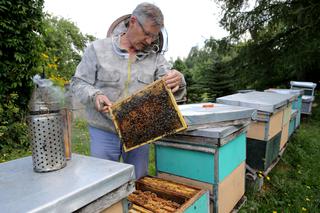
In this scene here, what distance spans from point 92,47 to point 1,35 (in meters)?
2.95

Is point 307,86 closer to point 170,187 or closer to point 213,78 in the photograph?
point 213,78

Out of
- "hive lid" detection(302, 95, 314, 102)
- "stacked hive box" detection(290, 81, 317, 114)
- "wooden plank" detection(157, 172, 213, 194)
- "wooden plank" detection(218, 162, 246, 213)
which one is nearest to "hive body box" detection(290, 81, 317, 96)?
"stacked hive box" detection(290, 81, 317, 114)

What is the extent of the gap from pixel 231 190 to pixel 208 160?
0.47 meters

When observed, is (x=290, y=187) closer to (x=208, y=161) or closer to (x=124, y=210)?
(x=208, y=161)

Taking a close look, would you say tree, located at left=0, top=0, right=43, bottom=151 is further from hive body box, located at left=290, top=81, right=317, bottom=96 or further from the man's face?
hive body box, located at left=290, top=81, right=317, bottom=96

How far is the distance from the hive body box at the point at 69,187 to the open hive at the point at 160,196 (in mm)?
487

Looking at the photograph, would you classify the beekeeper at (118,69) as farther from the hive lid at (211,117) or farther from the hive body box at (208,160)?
the hive body box at (208,160)

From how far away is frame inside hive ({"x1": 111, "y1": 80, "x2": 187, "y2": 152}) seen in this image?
152 centimetres

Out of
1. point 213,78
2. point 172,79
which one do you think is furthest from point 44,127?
point 213,78

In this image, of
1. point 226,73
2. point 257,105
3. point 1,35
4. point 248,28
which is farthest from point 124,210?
point 226,73

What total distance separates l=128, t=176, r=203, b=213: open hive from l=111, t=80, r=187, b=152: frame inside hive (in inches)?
13.1

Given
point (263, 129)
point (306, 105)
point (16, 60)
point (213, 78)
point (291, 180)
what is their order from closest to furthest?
point (263, 129), point (291, 180), point (16, 60), point (306, 105), point (213, 78)

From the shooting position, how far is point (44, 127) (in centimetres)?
97

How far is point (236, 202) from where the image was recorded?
2.22m
